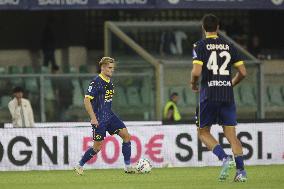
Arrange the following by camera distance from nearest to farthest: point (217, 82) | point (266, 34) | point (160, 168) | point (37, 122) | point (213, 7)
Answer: point (217, 82)
point (160, 168)
point (37, 122)
point (213, 7)
point (266, 34)

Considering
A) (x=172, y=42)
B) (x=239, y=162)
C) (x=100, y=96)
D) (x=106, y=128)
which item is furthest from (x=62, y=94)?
(x=239, y=162)

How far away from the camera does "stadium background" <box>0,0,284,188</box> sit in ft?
65.3

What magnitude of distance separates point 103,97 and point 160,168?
3.08m

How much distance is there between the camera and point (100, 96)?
1700 centimetres

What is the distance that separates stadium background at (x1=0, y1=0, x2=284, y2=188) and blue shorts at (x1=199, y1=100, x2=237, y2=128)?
0.87 metres

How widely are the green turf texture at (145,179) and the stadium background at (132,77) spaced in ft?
0.25

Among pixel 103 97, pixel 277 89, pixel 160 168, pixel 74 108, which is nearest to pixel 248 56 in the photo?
pixel 277 89

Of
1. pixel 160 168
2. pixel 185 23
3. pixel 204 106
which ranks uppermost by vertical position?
pixel 185 23

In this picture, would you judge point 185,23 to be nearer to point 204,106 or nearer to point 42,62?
point 42,62

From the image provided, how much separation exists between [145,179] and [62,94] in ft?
25.4

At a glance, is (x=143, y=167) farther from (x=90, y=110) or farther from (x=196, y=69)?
(x=196, y=69)

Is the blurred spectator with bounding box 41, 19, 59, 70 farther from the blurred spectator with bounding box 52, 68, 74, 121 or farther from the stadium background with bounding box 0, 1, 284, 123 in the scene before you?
the blurred spectator with bounding box 52, 68, 74, 121

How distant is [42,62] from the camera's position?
2700 centimetres

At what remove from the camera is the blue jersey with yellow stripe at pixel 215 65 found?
14.3 m
